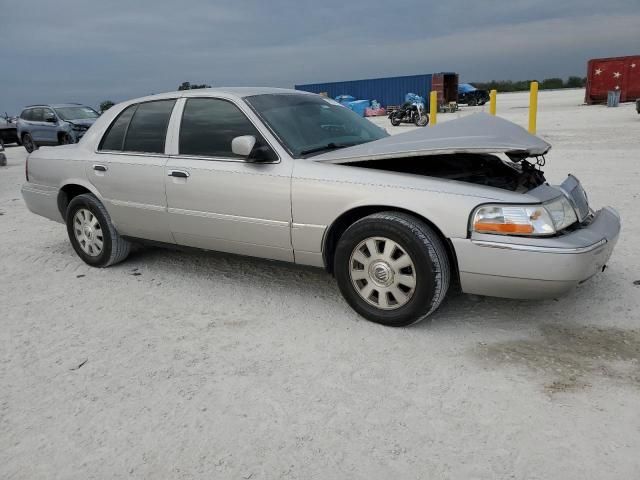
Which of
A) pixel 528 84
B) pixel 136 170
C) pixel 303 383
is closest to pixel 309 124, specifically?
pixel 136 170

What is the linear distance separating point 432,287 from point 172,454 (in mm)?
1661

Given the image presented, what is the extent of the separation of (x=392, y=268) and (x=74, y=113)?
1749 centimetres

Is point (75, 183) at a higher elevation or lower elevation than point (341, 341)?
higher

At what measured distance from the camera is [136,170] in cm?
440

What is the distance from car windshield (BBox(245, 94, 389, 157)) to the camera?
151 inches

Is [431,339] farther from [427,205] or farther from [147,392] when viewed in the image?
[147,392]

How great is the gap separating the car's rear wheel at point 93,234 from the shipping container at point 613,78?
30.2m

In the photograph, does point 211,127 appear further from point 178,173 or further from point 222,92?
point 178,173

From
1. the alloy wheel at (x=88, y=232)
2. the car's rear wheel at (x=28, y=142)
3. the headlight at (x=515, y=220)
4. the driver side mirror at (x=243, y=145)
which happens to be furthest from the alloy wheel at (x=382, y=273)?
the car's rear wheel at (x=28, y=142)

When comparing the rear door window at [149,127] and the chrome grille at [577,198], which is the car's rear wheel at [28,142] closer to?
the rear door window at [149,127]

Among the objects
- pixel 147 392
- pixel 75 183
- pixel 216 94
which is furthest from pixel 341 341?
pixel 75 183

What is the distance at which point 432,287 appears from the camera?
3.18m

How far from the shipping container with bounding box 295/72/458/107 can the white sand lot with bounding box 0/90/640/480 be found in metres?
31.9

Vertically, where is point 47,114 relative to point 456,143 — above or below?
above
